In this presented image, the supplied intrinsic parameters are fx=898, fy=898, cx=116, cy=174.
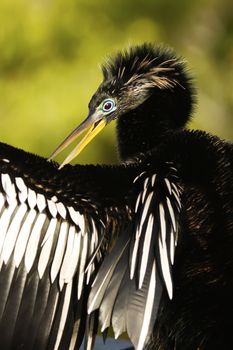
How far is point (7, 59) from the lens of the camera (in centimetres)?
487

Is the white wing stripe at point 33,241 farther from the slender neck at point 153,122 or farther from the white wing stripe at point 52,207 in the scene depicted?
the slender neck at point 153,122

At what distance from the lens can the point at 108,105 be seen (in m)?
2.76

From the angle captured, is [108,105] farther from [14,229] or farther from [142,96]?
[14,229]

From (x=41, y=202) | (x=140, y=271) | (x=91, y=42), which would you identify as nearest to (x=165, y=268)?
(x=140, y=271)

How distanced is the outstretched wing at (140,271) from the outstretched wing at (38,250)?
0.20ft

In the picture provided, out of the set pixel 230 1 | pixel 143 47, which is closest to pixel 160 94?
pixel 143 47

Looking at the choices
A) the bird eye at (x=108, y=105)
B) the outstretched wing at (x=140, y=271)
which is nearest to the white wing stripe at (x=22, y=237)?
the outstretched wing at (x=140, y=271)

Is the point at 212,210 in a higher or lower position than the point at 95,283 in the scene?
higher

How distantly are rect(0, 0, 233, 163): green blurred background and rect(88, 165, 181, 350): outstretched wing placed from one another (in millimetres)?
2514

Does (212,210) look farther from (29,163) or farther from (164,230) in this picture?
(29,163)

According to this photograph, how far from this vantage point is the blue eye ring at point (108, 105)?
2760mm

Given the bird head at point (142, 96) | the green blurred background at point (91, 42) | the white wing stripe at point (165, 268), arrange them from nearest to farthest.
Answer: the white wing stripe at point (165, 268) < the bird head at point (142, 96) < the green blurred background at point (91, 42)

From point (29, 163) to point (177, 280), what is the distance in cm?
45

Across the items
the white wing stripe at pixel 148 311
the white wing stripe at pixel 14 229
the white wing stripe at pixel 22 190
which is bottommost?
the white wing stripe at pixel 148 311
